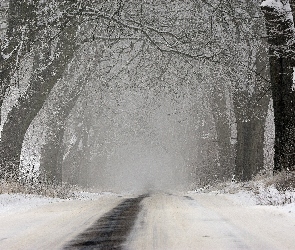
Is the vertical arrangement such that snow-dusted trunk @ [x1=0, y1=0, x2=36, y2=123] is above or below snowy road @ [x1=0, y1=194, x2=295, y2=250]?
above

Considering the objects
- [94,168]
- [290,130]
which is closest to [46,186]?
[290,130]

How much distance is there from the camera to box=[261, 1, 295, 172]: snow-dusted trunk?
10.1 metres

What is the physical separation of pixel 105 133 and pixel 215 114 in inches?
743

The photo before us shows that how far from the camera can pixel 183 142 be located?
4981 cm

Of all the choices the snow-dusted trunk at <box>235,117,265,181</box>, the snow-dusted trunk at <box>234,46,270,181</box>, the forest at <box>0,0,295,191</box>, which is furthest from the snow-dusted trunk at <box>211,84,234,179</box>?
the snow-dusted trunk at <box>235,117,265,181</box>

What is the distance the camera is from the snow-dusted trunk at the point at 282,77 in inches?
400

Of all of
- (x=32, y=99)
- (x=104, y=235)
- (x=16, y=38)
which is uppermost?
(x=16, y=38)

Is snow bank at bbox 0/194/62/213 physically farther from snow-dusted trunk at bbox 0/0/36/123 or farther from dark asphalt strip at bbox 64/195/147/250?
dark asphalt strip at bbox 64/195/147/250

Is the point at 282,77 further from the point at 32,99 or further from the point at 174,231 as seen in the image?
the point at 174,231

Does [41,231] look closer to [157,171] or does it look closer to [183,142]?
[183,142]

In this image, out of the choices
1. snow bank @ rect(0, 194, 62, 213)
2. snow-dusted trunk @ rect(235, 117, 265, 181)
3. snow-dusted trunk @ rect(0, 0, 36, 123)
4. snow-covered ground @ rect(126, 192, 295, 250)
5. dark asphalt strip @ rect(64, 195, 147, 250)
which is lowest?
snow bank @ rect(0, 194, 62, 213)

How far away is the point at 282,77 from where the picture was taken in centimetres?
1062

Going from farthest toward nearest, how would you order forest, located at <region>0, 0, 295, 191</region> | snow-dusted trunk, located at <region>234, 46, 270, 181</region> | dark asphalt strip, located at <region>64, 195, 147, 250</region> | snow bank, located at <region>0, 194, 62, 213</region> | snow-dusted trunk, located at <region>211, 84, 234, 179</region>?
snow-dusted trunk, located at <region>211, 84, 234, 179</region>, snow-dusted trunk, located at <region>234, 46, 270, 181</region>, forest, located at <region>0, 0, 295, 191</region>, snow bank, located at <region>0, 194, 62, 213</region>, dark asphalt strip, located at <region>64, 195, 147, 250</region>

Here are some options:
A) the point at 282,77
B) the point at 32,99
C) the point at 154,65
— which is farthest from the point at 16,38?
the point at 154,65
